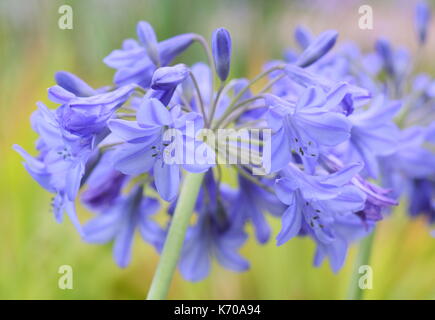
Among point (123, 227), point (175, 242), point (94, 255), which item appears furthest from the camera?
point (94, 255)

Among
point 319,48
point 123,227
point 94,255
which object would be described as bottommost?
point 94,255

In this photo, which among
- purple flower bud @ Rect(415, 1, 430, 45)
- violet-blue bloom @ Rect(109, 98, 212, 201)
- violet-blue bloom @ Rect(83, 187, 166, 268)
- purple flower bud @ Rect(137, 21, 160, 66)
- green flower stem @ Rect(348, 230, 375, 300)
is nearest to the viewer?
violet-blue bloom @ Rect(109, 98, 212, 201)

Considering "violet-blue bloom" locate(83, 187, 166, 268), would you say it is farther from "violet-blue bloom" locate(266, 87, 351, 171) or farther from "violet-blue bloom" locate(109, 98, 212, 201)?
"violet-blue bloom" locate(266, 87, 351, 171)

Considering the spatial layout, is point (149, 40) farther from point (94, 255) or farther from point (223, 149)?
point (94, 255)

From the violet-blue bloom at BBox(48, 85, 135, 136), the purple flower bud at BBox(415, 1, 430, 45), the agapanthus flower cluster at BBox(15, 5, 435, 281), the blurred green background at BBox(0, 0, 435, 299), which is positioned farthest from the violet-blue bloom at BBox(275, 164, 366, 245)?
the blurred green background at BBox(0, 0, 435, 299)

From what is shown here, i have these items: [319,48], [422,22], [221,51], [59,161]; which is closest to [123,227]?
[59,161]

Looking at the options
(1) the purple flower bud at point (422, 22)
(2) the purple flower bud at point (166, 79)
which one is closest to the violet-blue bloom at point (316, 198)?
(2) the purple flower bud at point (166, 79)

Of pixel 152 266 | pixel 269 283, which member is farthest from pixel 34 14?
pixel 269 283

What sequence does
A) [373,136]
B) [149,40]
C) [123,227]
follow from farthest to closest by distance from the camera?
[123,227] → [373,136] → [149,40]
